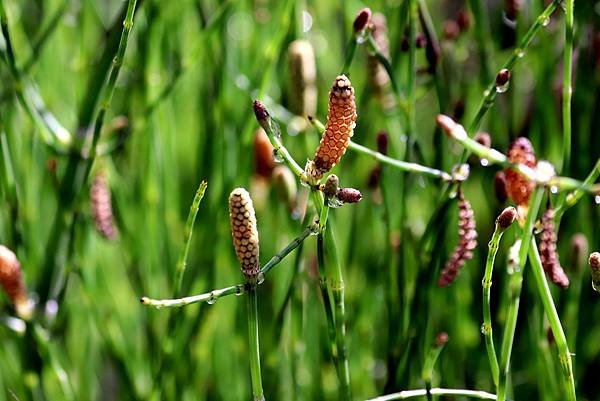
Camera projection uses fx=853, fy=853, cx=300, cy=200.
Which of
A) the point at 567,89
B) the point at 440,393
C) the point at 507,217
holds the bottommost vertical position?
the point at 440,393

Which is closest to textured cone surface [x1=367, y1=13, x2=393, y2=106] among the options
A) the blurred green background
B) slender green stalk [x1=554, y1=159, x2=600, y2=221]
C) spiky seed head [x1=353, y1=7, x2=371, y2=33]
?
the blurred green background

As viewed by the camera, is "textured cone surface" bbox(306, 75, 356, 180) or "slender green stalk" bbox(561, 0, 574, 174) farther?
"slender green stalk" bbox(561, 0, 574, 174)

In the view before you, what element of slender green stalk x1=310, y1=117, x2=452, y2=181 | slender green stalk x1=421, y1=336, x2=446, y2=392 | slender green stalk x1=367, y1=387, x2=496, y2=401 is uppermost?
slender green stalk x1=310, y1=117, x2=452, y2=181

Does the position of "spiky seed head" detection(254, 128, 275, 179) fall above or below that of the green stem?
above

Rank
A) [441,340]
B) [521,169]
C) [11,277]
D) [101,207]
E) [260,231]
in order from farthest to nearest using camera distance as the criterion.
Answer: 1. [260,231]
2. [101,207]
3. [11,277]
4. [441,340]
5. [521,169]

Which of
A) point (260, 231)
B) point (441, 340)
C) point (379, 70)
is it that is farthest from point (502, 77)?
point (260, 231)

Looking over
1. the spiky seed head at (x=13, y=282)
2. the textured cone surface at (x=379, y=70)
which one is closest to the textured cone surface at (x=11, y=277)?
the spiky seed head at (x=13, y=282)

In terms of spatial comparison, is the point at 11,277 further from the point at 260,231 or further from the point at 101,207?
the point at 260,231

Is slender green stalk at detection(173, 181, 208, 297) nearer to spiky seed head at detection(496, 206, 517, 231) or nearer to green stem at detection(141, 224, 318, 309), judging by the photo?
green stem at detection(141, 224, 318, 309)
